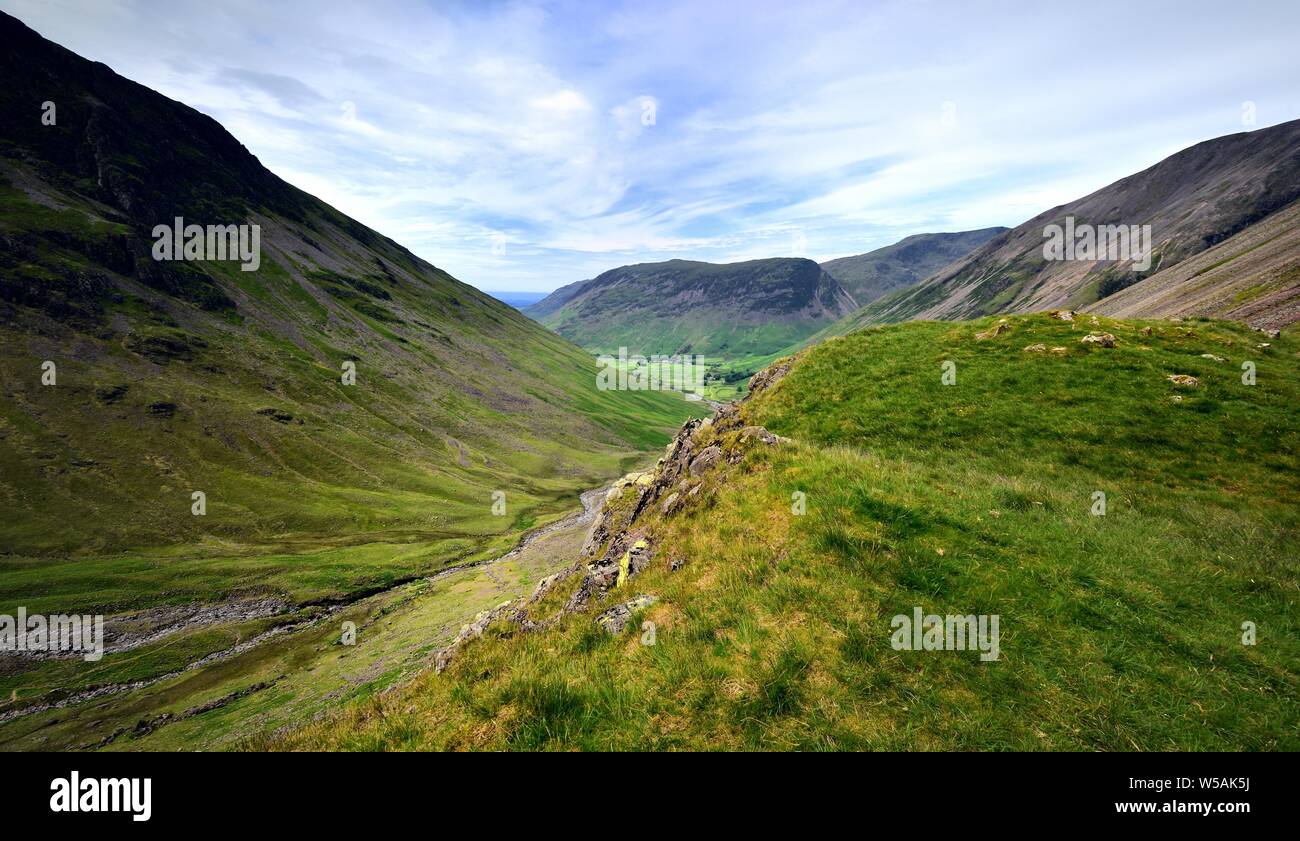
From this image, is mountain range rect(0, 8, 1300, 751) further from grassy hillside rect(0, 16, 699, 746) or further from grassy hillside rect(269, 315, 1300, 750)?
grassy hillside rect(0, 16, 699, 746)

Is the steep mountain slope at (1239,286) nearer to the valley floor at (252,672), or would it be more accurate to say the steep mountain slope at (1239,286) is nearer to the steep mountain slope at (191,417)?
the valley floor at (252,672)

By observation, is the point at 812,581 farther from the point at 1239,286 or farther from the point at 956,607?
the point at 1239,286

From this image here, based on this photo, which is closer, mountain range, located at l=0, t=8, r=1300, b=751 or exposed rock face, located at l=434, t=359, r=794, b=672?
mountain range, located at l=0, t=8, r=1300, b=751

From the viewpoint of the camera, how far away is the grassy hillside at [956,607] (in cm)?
734

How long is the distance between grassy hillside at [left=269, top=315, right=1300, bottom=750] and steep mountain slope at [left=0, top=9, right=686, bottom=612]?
82.1 metres

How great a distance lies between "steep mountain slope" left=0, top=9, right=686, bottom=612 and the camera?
76188 mm

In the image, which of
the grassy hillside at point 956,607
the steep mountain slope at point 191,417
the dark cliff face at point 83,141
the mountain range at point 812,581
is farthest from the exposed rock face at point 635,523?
the dark cliff face at point 83,141

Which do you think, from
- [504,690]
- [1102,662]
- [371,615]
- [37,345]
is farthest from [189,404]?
[1102,662]

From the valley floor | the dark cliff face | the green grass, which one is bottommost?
the valley floor

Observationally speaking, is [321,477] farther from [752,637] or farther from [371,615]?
[752,637]

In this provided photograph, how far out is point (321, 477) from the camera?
10794cm

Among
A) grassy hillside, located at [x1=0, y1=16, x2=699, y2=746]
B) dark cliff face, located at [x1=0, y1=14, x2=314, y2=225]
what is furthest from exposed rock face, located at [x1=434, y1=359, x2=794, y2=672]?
dark cliff face, located at [x1=0, y1=14, x2=314, y2=225]
